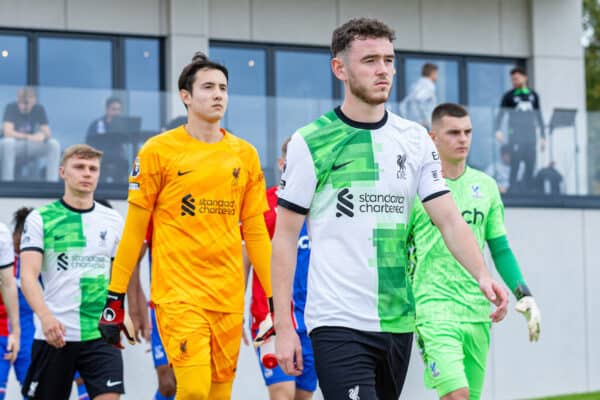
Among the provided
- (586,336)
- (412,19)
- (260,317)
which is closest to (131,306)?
(260,317)

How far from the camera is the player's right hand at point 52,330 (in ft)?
31.0

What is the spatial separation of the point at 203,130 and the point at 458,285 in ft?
6.90

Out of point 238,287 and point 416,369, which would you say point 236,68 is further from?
point 238,287

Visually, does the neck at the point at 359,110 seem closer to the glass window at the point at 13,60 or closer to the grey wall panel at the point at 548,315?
Answer: the grey wall panel at the point at 548,315

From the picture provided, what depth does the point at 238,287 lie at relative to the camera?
7891mm

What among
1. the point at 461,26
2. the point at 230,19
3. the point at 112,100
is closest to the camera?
the point at 112,100

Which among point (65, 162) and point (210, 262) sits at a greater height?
point (65, 162)

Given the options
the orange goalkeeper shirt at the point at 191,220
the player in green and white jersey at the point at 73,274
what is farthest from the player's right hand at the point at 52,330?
the orange goalkeeper shirt at the point at 191,220

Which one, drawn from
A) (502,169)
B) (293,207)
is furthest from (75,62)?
(293,207)

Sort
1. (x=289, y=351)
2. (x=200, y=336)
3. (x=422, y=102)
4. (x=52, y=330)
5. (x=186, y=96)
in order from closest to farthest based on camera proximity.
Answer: (x=289, y=351) < (x=200, y=336) < (x=186, y=96) < (x=52, y=330) < (x=422, y=102)

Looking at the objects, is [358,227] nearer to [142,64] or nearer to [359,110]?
[359,110]

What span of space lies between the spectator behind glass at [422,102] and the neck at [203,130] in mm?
8190

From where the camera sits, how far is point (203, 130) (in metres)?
8.02

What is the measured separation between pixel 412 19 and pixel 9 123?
31.2 ft
